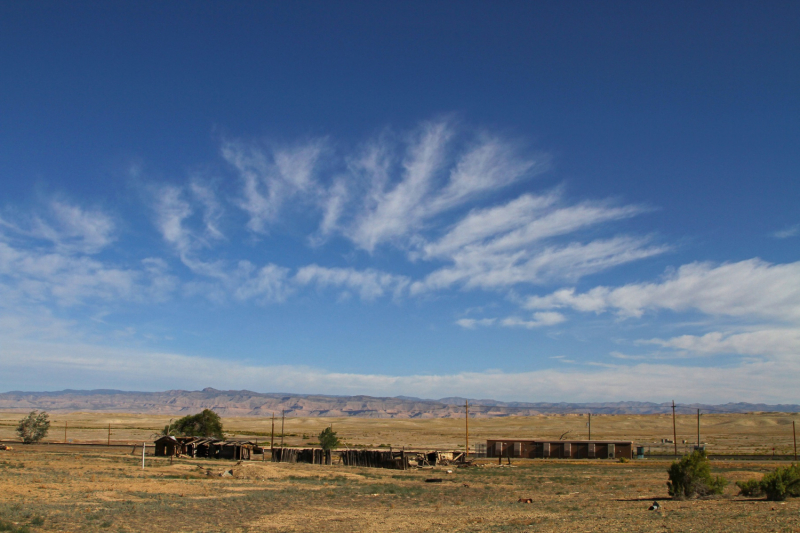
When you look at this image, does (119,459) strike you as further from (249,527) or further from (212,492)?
(249,527)

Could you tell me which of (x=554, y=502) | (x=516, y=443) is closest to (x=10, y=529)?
(x=554, y=502)

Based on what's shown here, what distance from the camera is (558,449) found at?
74312mm

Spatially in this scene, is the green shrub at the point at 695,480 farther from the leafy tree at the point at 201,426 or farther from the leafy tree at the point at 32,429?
the leafy tree at the point at 32,429

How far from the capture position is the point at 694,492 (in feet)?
94.0

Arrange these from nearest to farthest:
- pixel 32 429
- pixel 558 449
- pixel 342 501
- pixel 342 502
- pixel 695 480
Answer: pixel 695 480, pixel 342 502, pixel 342 501, pixel 558 449, pixel 32 429

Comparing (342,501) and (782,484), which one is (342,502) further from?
(782,484)

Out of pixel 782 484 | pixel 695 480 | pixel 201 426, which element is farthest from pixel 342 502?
pixel 201 426

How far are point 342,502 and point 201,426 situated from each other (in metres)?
54.7

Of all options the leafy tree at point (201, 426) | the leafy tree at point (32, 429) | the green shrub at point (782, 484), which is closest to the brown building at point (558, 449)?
the leafy tree at point (201, 426)

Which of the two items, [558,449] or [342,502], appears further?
[558,449]

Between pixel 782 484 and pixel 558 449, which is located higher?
pixel 782 484

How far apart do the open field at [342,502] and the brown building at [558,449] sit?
2419cm

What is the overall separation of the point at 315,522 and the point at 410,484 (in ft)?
59.5

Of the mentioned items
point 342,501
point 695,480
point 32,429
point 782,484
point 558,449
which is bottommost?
point 558,449
